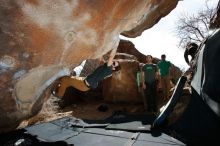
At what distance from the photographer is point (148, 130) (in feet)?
14.1

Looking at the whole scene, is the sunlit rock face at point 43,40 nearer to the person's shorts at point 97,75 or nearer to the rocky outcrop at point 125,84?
the person's shorts at point 97,75

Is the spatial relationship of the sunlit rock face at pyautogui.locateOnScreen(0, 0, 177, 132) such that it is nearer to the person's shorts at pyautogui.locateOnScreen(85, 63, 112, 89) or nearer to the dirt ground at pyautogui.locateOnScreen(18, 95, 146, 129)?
the person's shorts at pyautogui.locateOnScreen(85, 63, 112, 89)

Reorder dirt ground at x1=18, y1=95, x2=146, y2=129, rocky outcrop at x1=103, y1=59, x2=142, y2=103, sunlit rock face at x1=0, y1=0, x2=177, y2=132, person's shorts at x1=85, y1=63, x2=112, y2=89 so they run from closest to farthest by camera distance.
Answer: sunlit rock face at x1=0, y1=0, x2=177, y2=132, person's shorts at x1=85, y1=63, x2=112, y2=89, dirt ground at x1=18, y1=95, x2=146, y2=129, rocky outcrop at x1=103, y1=59, x2=142, y2=103

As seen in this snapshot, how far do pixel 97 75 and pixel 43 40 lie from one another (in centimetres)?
163

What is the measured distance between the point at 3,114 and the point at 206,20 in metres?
18.9

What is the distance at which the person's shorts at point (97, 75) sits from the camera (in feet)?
17.2

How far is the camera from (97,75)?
530cm

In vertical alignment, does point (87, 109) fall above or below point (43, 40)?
below

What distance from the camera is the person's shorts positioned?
5.24 m

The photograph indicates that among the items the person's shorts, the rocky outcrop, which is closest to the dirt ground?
the rocky outcrop

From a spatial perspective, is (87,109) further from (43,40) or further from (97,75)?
(43,40)

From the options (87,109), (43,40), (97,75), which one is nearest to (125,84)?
(87,109)

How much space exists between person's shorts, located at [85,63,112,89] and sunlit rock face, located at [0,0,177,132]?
501mm

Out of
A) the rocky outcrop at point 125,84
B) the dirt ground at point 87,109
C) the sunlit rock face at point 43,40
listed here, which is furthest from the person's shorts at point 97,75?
the rocky outcrop at point 125,84
